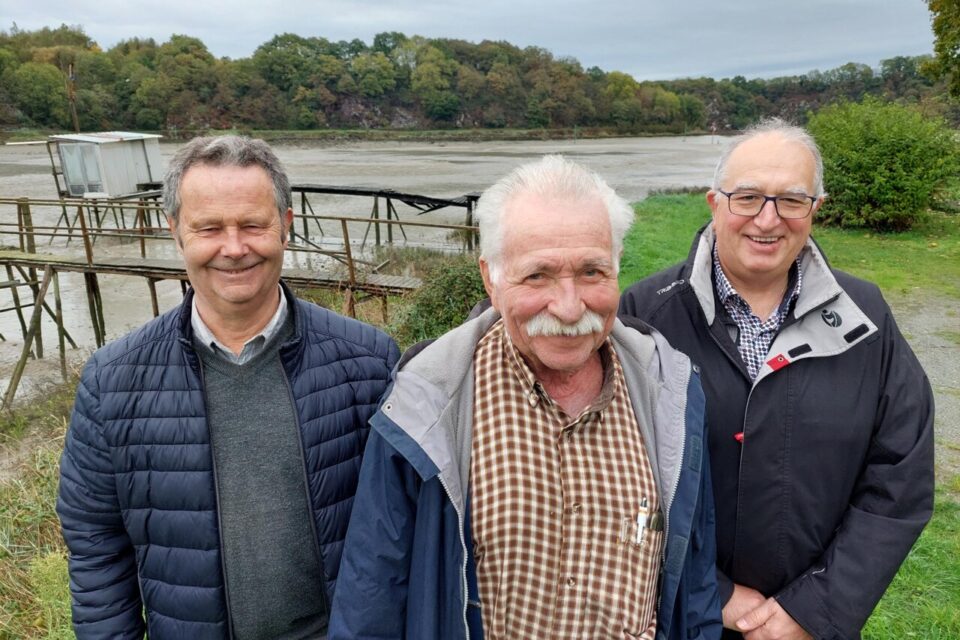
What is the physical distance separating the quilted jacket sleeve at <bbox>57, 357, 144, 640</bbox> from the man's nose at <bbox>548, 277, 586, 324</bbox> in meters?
1.20

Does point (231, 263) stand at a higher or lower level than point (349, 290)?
higher

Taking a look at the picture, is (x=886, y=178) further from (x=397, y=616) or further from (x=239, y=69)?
(x=239, y=69)

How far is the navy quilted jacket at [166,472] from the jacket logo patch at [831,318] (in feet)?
4.19

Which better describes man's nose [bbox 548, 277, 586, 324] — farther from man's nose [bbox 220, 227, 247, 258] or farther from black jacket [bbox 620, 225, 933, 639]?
man's nose [bbox 220, 227, 247, 258]

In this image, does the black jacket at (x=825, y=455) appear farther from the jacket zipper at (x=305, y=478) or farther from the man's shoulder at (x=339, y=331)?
the jacket zipper at (x=305, y=478)

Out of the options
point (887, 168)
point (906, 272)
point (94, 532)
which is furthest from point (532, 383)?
point (887, 168)

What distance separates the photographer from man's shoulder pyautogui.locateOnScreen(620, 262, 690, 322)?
206cm

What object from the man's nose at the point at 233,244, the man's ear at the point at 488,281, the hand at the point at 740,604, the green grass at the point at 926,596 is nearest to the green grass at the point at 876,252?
the green grass at the point at 926,596

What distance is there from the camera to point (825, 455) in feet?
6.03

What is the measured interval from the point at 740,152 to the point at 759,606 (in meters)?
1.30

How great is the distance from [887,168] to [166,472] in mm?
14605

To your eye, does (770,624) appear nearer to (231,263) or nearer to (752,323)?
(752,323)

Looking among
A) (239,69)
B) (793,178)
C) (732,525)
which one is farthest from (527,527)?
(239,69)

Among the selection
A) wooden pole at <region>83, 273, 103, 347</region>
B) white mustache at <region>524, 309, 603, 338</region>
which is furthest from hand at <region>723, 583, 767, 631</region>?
wooden pole at <region>83, 273, 103, 347</region>
